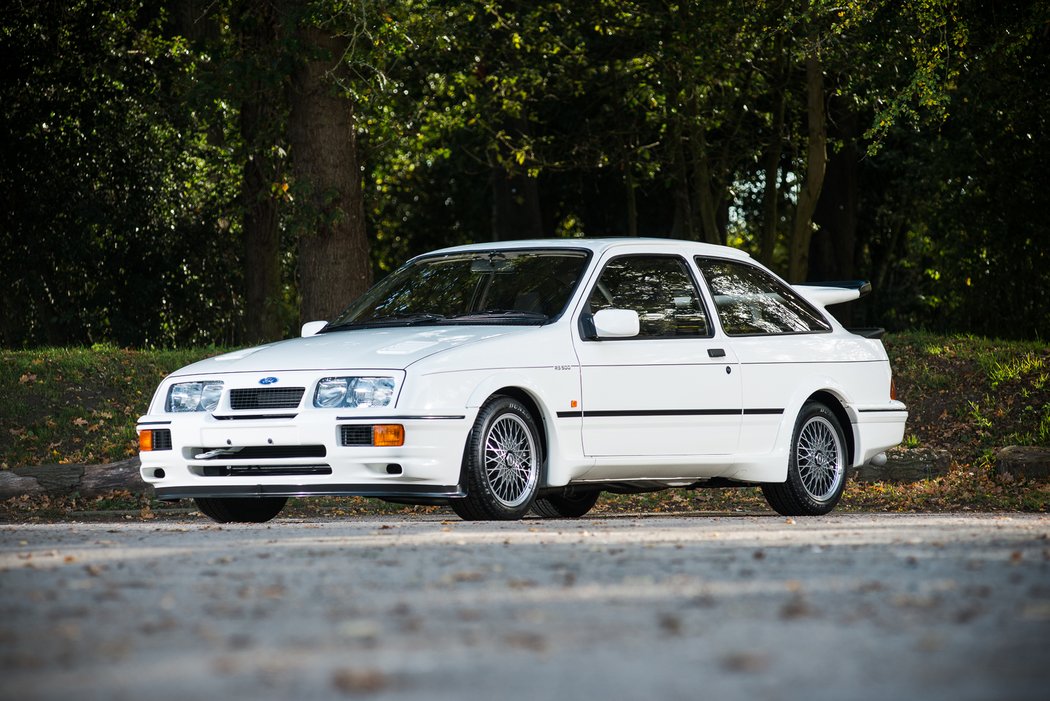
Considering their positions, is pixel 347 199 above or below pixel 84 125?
below

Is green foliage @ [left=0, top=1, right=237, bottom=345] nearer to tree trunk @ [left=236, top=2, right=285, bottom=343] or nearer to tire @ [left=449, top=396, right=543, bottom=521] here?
tree trunk @ [left=236, top=2, right=285, bottom=343]

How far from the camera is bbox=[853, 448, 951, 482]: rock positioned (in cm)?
1362

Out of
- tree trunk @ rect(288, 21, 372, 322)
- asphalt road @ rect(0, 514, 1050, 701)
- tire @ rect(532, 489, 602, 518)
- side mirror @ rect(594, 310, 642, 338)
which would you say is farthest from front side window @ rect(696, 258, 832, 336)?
tree trunk @ rect(288, 21, 372, 322)

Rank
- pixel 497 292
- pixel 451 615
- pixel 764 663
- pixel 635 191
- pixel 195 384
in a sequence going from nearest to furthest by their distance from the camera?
pixel 764 663, pixel 451 615, pixel 195 384, pixel 497 292, pixel 635 191

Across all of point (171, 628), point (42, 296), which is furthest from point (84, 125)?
point (171, 628)

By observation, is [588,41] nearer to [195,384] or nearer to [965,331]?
[965,331]

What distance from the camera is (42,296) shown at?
25203 millimetres

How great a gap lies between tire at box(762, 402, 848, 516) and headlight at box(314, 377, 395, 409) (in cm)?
308

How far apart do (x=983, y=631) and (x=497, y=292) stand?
18.9 feet

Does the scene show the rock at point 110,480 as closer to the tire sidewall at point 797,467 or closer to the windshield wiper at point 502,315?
the windshield wiper at point 502,315

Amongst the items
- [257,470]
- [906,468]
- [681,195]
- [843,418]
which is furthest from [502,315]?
[681,195]

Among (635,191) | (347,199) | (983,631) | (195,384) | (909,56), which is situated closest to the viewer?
(983,631)

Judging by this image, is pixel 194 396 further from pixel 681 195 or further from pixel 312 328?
pixel 681 195

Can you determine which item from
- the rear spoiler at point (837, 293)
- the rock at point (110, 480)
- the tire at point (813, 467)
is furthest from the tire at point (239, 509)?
the rear spoiler at point (837, 293)
